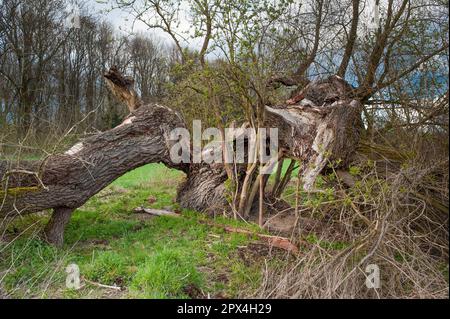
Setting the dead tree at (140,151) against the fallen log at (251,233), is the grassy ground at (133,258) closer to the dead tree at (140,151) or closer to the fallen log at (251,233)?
the fallen log at (251,233)

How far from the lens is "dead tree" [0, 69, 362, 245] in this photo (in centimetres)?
545

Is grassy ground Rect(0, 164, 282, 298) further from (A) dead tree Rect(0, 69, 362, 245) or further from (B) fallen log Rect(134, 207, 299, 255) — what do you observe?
(A) dead tree Rect(0, 69, 362, 245)

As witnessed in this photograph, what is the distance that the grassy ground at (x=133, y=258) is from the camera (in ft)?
13.1

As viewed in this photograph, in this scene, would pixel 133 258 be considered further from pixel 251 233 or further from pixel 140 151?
pixel 140 151

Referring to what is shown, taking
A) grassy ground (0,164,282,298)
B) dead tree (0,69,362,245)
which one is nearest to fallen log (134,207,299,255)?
grassy ground (0,164,282,298)

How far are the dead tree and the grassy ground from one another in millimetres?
485

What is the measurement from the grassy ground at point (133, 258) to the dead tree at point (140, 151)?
0.48m

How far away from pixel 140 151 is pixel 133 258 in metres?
2.38

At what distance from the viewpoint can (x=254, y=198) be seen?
7.72 meters

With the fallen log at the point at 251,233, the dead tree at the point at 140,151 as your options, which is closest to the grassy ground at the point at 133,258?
the fallen log at the point at 251,233

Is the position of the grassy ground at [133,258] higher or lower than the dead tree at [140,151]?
lower
